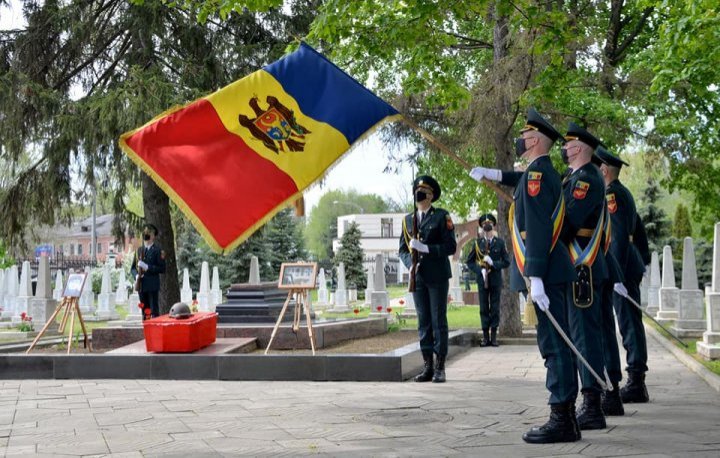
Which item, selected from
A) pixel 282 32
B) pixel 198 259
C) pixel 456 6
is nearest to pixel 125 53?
pixel 282 32

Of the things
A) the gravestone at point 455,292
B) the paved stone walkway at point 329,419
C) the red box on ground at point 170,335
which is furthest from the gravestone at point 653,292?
the red box on ground at point 170,335

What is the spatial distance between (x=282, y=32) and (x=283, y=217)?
27.3 m

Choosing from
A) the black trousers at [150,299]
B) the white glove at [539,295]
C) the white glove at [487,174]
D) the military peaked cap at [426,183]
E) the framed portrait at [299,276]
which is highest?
the military peaked cap at [426,183]

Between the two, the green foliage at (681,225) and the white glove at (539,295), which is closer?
the white glove at (539,295)

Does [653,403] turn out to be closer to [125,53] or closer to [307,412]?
[307,412]

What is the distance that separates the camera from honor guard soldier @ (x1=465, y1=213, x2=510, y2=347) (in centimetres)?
1502

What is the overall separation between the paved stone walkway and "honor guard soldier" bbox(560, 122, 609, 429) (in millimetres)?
289

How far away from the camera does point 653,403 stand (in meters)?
8.12

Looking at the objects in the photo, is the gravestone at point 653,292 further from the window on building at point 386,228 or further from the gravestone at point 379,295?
the window on building at point 386,228

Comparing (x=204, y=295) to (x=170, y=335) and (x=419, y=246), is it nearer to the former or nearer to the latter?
(x=170, y=335)

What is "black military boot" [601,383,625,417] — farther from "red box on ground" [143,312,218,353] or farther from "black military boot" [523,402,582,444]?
"red box on ground" [143,312,218,353]

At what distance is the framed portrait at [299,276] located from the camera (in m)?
11.6

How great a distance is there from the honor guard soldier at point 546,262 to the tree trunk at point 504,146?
8.92 m

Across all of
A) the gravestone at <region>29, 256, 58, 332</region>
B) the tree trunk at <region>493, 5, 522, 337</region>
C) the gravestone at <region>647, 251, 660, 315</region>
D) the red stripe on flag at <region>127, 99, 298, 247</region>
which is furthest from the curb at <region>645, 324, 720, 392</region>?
the gravestone at <region>29, 256, 58, 332</region>
